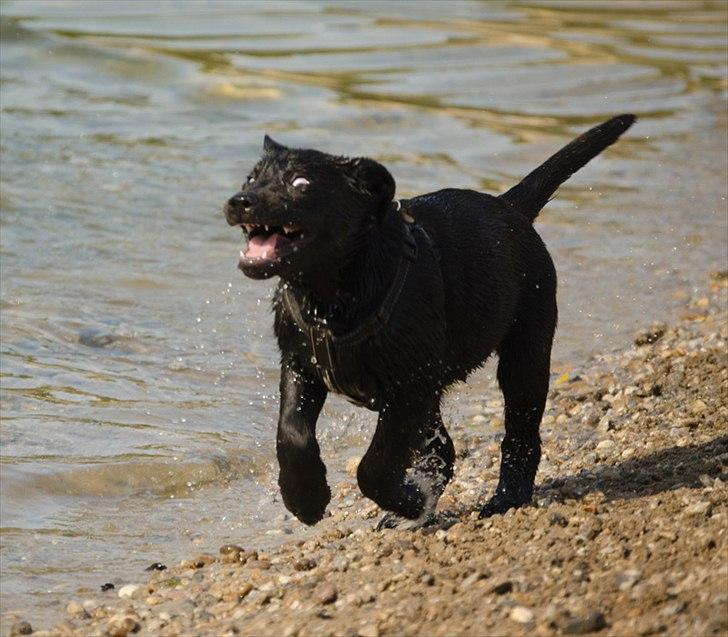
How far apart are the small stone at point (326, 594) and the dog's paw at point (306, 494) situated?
1.55 ft

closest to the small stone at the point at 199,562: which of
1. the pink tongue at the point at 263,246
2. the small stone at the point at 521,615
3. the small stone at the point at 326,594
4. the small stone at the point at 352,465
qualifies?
the small stone at the point at 326,594

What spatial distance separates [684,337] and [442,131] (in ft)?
21.4

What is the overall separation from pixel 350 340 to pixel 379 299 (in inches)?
6.3

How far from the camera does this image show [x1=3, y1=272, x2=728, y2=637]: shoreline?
4145mm

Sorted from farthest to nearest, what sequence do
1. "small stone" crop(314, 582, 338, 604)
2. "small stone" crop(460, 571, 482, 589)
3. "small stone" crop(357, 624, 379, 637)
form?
"small stone" crop(314, 582, 338, 604) → "small stone" crop(460, 571, 482, 589) → "small stone" crop(357, 624, 379, 637)

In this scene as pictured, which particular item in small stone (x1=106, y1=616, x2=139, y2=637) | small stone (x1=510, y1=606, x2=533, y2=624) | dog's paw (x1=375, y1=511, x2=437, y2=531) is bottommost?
small stone (x1=106, y1=616, x2=139, y2=637)

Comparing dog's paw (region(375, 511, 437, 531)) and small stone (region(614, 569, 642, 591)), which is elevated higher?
small stone (region(614, 569, 642, 591))

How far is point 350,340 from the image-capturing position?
489 cm

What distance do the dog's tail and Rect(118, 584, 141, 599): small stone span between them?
80.6 inches

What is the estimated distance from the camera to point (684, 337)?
8.40 m

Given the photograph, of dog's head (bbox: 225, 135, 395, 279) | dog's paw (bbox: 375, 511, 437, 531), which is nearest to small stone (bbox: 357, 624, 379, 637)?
dog's head (bbox: 225, 135, 395, 279)

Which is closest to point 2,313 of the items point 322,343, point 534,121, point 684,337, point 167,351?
point 167,351

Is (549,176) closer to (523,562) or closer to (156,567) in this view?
(523,562)

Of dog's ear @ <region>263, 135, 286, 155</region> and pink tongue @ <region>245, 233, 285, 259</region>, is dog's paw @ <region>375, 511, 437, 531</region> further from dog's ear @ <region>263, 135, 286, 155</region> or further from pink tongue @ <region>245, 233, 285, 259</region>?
dog's ear @ <region>263, 135, 286, 155</region>
